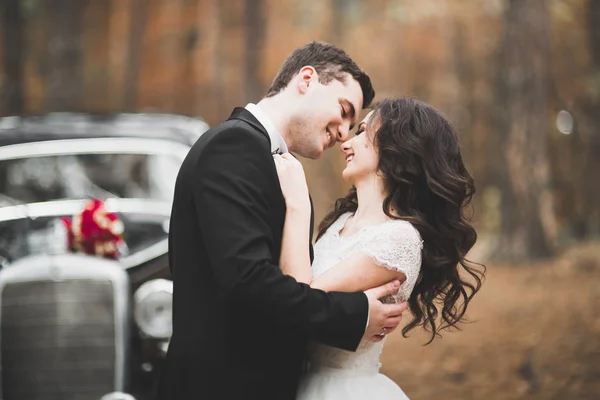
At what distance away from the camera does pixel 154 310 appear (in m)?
3.78

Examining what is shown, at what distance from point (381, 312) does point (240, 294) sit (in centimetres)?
49

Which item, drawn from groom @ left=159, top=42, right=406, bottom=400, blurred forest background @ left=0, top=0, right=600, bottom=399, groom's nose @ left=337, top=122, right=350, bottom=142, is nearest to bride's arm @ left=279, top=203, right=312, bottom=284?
groom @ left=159, top=42, right=406, bottom=400

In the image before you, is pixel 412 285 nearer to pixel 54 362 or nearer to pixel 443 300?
pixel 443 300

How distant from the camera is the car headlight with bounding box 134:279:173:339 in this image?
3.76m

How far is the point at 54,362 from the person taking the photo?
12.4ft

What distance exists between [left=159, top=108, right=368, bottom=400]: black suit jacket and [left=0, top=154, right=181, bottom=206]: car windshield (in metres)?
2.24

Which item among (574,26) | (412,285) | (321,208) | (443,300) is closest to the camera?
(412,285)

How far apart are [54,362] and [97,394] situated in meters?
0.25

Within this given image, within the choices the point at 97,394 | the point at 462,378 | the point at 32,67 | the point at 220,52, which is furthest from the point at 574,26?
the point at 32,67

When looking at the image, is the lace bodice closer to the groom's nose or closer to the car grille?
the groom's nose

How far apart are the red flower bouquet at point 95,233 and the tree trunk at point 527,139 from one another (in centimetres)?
663

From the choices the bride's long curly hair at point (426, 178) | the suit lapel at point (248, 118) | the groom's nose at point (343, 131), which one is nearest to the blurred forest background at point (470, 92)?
the bride's long curly hair at point (426, 178)

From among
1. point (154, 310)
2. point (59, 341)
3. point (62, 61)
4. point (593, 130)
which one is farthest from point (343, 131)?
point (62, 61)

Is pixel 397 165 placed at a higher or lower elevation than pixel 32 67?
higher
